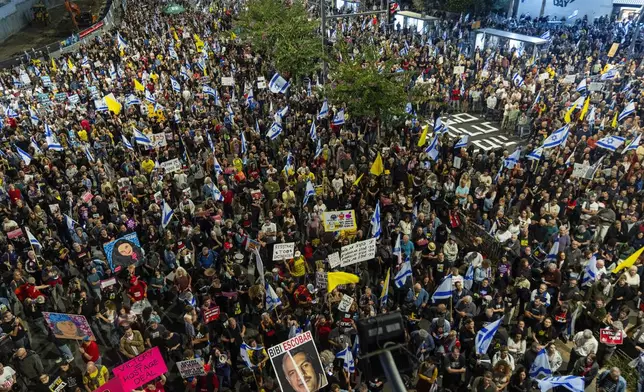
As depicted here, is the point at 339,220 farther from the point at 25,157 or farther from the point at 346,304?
the point at 25,157

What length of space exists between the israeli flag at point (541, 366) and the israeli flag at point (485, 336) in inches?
31.6

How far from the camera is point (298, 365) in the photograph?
7805mm

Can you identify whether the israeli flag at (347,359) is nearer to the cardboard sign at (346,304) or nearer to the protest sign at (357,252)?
the cardboard sign at (346,304)

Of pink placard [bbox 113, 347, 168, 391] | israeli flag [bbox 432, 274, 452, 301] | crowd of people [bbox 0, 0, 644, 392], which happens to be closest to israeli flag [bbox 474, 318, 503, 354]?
crowd of people [bbox 0, 0, 644, 392]

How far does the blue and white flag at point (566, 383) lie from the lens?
746 cm

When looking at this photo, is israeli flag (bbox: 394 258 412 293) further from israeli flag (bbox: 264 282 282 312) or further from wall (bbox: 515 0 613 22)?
wall (bbox: 515 0 613 22)

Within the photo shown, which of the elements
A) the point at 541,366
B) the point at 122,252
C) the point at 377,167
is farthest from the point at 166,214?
the point at 541,366

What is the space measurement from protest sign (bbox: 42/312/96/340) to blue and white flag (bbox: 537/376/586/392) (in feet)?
27.8

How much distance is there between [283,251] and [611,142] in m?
11.8

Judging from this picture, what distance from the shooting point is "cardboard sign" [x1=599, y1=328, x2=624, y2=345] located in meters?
8.49

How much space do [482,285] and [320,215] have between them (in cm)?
460

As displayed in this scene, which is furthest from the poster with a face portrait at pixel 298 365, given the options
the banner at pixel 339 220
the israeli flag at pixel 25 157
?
the israeli flag at pixel 25 157

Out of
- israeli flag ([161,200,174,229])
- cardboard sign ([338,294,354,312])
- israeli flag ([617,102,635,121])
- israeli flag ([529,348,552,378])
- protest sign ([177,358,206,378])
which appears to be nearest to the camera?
israeli flag ([529,348,552,378])

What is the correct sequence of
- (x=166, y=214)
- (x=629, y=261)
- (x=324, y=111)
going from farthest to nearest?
(x=324, y=111), (x=166, y=214), (x=629, y=261)
